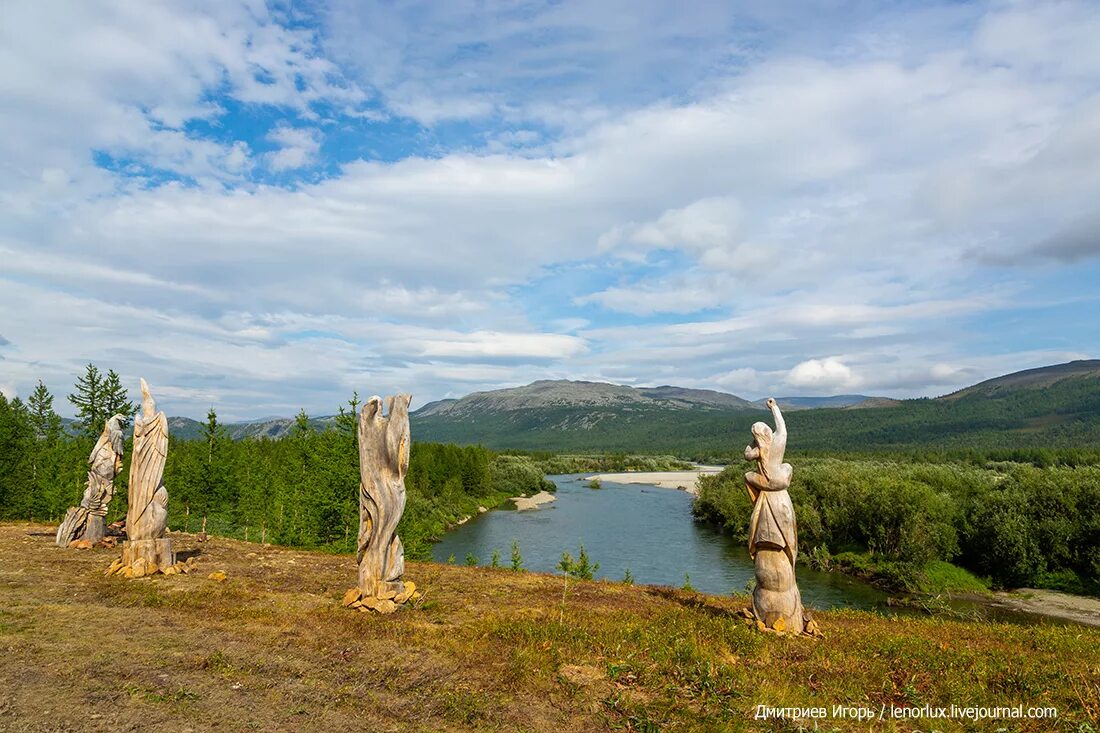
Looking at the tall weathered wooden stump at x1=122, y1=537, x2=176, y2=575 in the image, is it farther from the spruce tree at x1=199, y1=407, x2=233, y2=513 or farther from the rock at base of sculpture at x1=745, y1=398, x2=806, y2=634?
the spruce tree at x1=199, y1=407, x2=233, y2=513

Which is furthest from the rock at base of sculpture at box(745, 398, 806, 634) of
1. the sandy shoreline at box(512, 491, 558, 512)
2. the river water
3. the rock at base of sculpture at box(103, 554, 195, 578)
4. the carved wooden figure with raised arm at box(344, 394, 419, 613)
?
the sandy shoreline at box(512, 491, 558, 512)

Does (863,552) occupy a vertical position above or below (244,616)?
below

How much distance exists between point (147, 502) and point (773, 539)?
16.9 meters

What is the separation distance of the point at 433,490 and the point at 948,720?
244ft

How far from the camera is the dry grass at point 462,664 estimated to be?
8.22 metres

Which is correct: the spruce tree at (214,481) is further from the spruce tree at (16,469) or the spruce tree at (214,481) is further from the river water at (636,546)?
the river water at (636,546)

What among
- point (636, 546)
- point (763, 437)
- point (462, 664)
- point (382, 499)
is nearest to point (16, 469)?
point (382, 499)

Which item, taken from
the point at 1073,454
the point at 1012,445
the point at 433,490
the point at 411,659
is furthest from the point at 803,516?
the point at 1012,445

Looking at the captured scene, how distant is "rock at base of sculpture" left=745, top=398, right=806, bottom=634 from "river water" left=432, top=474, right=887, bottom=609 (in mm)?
13971

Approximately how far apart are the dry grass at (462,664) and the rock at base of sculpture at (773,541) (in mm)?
691

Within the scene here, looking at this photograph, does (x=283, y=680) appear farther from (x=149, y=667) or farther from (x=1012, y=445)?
(x=1012, y=445)

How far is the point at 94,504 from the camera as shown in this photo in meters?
20.1

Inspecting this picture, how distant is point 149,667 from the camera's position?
9281mm

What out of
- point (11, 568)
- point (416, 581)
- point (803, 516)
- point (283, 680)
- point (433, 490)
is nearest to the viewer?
point (283, 680)
